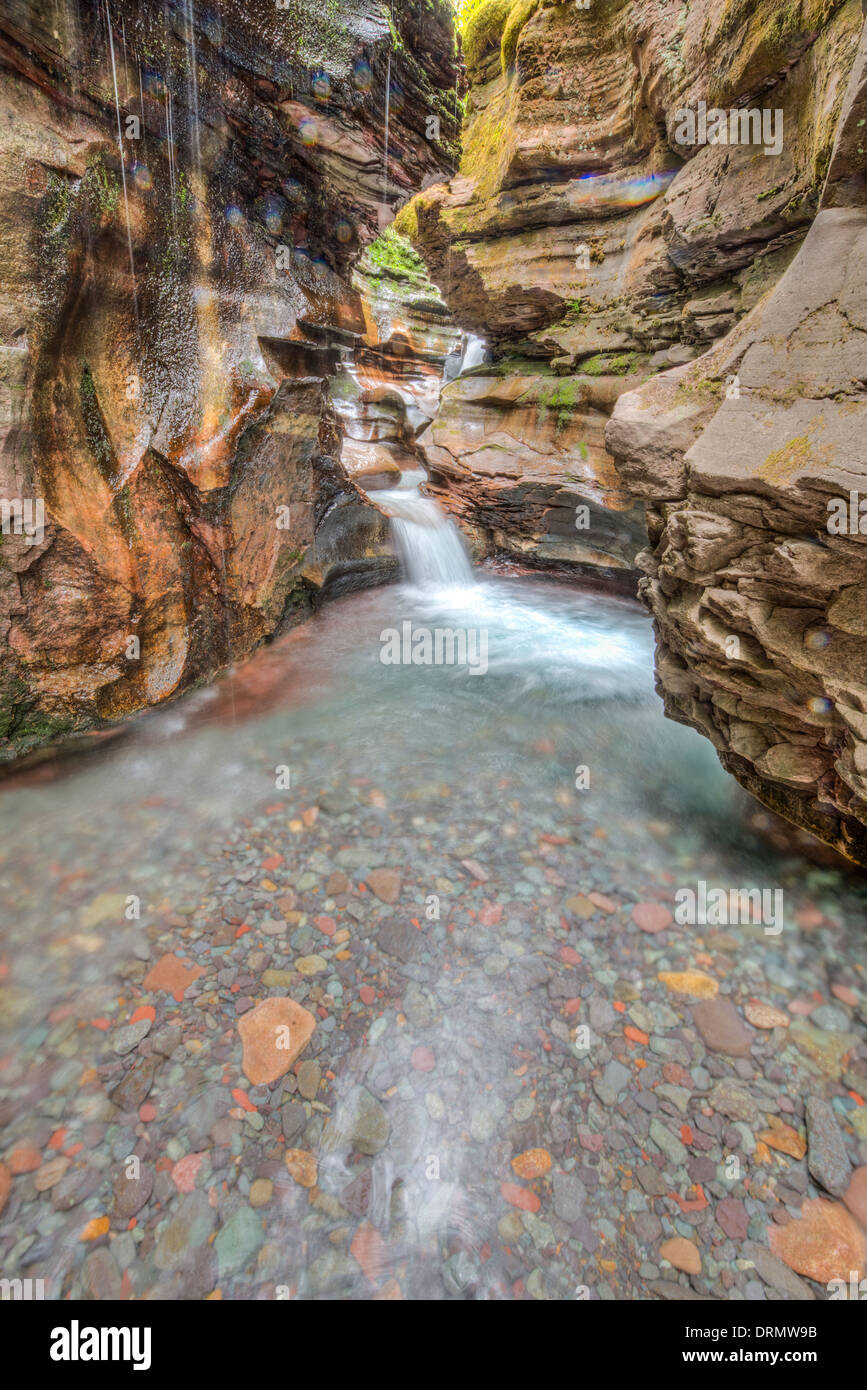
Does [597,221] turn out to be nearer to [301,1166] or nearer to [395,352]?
[301,1166]

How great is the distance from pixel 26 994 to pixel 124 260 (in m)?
5.89

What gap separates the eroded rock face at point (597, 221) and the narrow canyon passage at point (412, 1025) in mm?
3519

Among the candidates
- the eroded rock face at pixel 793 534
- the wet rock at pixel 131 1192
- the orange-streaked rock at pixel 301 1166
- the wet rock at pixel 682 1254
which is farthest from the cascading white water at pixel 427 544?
the wet rock at pixel 682 1254

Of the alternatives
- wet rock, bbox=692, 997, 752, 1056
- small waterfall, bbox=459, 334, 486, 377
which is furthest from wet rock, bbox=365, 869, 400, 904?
small waterfall, bbox=459, 334, 486, 377

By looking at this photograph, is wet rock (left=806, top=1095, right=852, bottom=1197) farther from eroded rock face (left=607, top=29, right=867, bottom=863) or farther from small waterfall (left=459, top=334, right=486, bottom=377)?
small waterfall (left=459, top=334, right=486, bottom=377)

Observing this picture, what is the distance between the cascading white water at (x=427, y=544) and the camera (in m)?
10.9

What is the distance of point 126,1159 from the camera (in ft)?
7.89

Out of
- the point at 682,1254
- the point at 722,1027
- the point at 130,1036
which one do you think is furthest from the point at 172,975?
the point at 722,1027

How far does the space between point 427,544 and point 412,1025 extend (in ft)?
31.3

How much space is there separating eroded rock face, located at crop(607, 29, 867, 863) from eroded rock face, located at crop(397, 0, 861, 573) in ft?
1.19

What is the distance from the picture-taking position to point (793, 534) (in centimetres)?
319

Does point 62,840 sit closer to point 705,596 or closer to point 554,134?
point 705,596

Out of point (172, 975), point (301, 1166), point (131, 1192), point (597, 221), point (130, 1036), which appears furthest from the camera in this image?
point (597, 221)
